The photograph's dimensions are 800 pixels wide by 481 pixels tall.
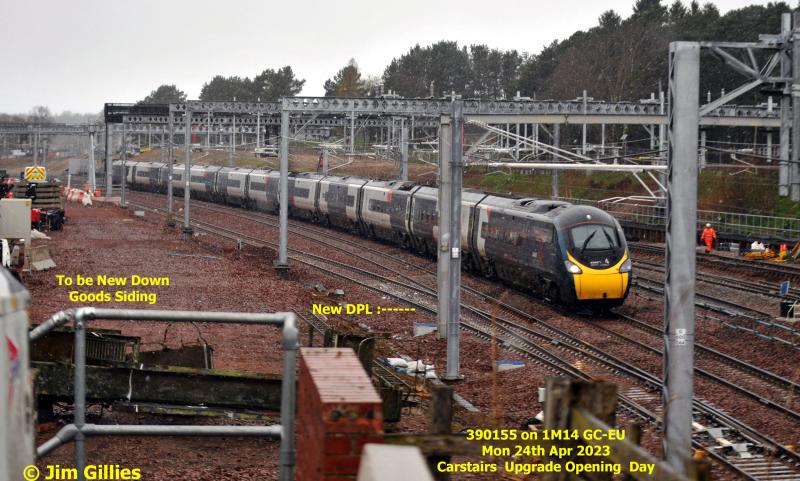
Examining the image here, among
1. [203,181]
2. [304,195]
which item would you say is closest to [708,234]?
[304,195]

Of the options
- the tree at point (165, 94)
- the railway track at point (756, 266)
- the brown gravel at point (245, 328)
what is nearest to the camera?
the brown gravel at point (245, 328)

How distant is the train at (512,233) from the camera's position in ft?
80.9

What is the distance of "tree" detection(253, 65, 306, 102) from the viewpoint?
12988 centimetres

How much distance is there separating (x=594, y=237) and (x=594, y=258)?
0.49m

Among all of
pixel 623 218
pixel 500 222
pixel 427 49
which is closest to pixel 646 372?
pixel 500 222

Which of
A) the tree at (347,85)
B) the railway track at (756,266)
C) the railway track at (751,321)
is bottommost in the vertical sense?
the railway track at (751,321)

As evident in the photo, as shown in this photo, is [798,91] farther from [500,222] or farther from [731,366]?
[500,222]

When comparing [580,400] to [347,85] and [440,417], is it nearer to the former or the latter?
[440,417]

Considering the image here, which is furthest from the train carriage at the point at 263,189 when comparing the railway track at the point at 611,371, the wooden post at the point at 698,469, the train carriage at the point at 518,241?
the wooden post at the point at 698,469

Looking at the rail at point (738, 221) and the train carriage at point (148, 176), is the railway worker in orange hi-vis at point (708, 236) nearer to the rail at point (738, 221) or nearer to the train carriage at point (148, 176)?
the rail at point (738, 221)

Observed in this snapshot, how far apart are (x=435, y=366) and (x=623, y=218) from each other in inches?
1188

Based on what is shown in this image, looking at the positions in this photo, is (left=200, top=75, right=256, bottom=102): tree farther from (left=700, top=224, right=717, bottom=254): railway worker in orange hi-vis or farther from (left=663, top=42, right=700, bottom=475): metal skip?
(left=663, top=42, right=700, bottom=475): metal skip

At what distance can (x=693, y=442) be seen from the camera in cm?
1379

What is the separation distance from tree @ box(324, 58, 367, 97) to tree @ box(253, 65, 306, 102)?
6.73 metres
